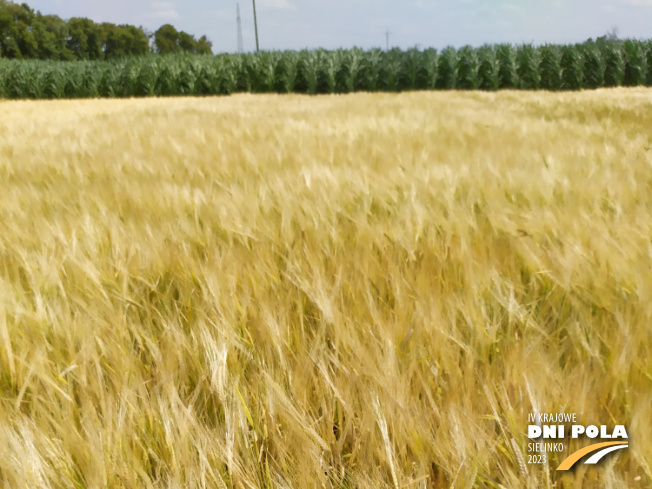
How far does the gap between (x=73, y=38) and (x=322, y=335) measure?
79.9 m

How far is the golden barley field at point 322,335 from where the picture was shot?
51 centimetres

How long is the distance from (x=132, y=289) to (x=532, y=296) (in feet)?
2.67

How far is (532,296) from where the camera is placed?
0.89 metres

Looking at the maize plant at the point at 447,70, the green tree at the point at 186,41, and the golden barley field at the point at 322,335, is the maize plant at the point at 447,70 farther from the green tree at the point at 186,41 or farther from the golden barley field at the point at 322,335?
the green tree at the point at 186,41

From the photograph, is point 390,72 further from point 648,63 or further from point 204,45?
point 204,45

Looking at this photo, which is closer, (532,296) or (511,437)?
(511,437)

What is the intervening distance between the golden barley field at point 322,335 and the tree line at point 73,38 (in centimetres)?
5163

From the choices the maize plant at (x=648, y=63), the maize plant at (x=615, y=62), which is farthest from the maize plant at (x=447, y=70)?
the maize plant at (x=648, y=63)

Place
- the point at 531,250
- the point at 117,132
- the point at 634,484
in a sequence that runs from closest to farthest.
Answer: the point at 634,484 < the point at 531,250 < the point at 117,132

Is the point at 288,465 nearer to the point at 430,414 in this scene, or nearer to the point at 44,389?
the point at 430,414

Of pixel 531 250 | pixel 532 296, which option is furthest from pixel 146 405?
pixel 531 250

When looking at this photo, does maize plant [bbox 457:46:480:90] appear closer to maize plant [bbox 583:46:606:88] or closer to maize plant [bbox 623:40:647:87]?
maize plant [bbox 583:46:606:88]

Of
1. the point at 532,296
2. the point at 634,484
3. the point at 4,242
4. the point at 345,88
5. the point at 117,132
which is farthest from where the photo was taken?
the point at 345,88

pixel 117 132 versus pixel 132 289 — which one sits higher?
pixel 117 132
